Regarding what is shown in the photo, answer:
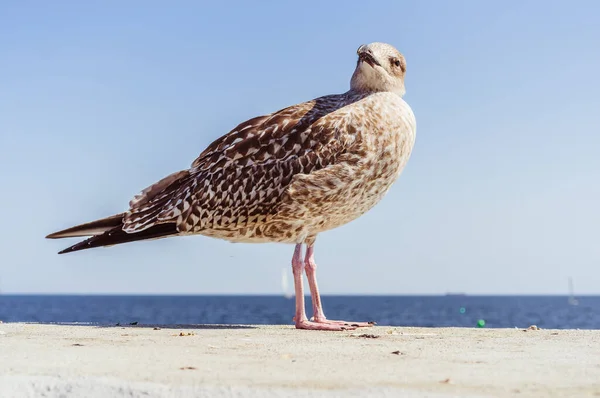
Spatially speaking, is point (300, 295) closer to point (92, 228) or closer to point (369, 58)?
point (92, 228)

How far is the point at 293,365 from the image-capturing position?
19.7ft

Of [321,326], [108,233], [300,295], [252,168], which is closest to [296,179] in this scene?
[252,168]

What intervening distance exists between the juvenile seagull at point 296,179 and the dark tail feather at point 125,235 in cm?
1

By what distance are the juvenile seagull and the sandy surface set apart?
1607mm

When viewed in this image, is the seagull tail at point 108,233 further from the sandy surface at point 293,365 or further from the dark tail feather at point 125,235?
the sandy surface at point 293,365

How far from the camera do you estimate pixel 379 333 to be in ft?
30.1

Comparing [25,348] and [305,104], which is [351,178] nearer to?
[305,104]

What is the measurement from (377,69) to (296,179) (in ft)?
6.43

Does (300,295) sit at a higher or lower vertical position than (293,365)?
higher

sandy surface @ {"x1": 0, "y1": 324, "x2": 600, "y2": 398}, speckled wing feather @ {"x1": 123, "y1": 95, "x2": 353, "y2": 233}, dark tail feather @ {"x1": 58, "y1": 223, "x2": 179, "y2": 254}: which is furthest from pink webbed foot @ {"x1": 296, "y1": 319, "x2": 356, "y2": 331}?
dark tail feather @ {"x1": 58, "y1": 223, "x2": 179, "y2": 254}

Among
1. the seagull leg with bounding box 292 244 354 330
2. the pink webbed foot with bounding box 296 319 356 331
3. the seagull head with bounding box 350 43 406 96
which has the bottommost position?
the pink webbed foot with bounding box 296 319 356 331

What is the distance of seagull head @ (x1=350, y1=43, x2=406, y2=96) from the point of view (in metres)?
10.2

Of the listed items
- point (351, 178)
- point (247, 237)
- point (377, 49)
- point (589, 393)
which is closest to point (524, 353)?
point (589, 393)

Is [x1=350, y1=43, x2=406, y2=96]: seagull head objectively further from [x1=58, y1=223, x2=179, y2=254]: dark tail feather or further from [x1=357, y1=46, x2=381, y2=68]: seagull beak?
[x1=58, y1=223, x2=179, y2=254]: dark tail feather
